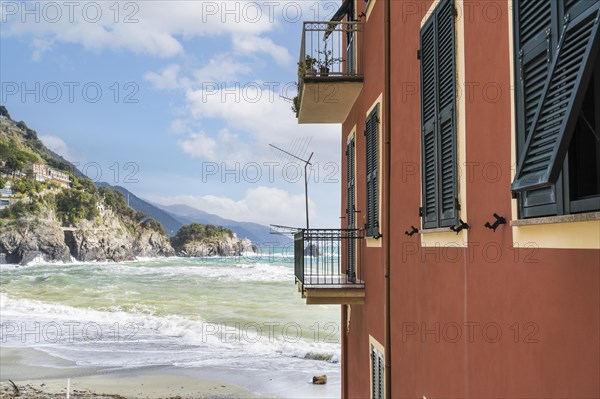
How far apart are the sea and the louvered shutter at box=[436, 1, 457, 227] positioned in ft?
49.2

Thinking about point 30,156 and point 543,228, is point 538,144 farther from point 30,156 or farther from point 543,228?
point 30,156

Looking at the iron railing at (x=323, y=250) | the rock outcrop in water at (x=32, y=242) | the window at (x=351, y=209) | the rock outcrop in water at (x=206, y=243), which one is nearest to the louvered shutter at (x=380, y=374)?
the iron railing at (x=323, y=250)

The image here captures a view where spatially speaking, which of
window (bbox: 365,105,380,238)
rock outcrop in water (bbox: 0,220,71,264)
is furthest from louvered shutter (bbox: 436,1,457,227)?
rock outcrop in water (bbox: 0,220,71,264)

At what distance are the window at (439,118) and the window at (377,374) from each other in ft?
9.68

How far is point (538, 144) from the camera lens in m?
2.35

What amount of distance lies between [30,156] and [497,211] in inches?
4772

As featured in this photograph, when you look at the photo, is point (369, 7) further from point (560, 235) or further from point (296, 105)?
point (560, 235)

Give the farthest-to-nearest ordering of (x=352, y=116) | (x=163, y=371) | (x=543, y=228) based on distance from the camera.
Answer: (x=163, y=371), (x=352, y=116), (x=543, y=228)

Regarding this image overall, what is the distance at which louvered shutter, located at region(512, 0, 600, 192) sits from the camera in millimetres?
1956

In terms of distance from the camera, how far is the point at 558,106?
7.00 feet

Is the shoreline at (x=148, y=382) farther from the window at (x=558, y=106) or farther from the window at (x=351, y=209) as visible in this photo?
the window at (x=558, y=106)

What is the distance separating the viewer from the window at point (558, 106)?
6.52 feet

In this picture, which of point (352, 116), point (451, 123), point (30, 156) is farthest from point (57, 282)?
point (451, 123)

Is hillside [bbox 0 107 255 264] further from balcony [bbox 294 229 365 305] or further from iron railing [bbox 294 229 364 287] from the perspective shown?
balcony [bbox 294 229 365 305]
